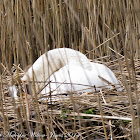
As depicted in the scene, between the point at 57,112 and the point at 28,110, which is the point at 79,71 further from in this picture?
the point at 28,110

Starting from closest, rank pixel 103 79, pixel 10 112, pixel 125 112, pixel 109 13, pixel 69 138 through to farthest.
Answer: pixel 69 138 < pixel 125 112 < pixel 10 112 < pixel 103 79 < pixel 109 13

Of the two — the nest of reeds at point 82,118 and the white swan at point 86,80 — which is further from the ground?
the white swan at point 86,80

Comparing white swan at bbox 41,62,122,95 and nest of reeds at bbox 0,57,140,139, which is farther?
white swan at bbox 41,62,122,95

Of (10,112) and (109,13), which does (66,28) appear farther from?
(10,112)

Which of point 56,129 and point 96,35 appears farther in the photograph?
point 96,35

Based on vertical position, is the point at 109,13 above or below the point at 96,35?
above

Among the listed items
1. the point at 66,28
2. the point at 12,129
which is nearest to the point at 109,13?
the point at 66,28

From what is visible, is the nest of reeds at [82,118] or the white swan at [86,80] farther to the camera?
the white swan at [86,80]

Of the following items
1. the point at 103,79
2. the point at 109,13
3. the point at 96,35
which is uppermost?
the point at 109,13

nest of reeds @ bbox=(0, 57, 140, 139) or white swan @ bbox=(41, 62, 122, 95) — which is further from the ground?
white swan @ bbox=(41, 62, 122, 95)

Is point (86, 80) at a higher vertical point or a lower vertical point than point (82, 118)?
higher

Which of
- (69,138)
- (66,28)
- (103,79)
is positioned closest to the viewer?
(69,138)

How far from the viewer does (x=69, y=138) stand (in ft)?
4.41

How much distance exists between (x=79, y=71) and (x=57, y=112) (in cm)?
40
